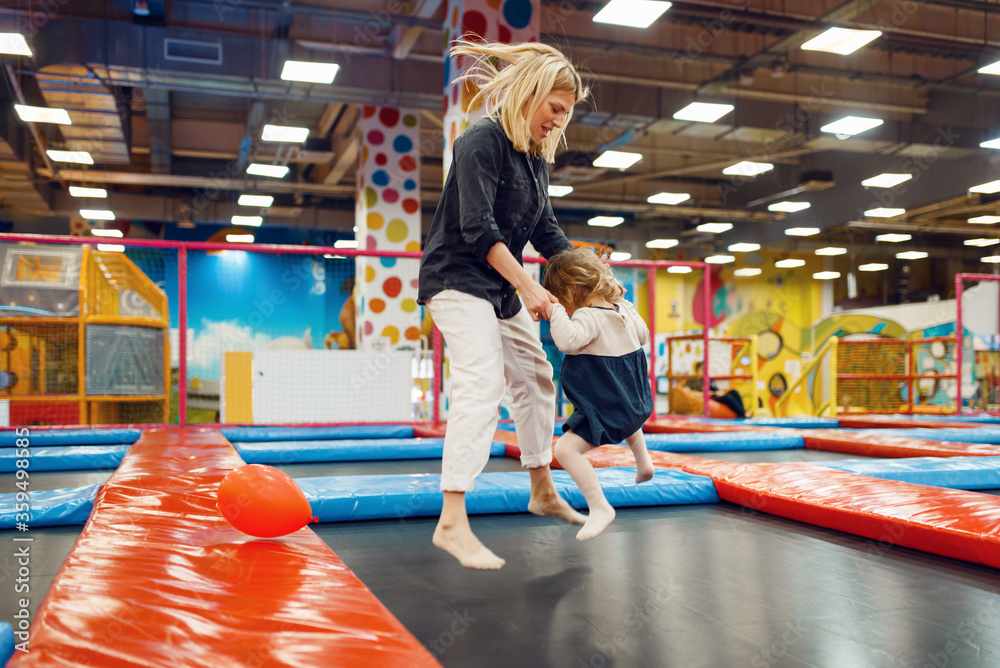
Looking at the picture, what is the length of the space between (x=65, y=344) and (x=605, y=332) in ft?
15.8

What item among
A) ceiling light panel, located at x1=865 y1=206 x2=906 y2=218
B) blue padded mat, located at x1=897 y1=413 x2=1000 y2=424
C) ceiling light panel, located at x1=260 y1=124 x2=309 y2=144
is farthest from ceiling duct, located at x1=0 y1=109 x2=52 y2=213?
ceiling light panel, located at x1=865 y1=206 x2=906 y2=218

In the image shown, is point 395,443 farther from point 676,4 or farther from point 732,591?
point 676,4

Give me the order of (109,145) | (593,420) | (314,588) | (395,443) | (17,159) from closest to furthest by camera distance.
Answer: (314,588) < (593,420) < (395,443) < (109,145) < (17,159)

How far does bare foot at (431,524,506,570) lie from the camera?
1476 millimetres

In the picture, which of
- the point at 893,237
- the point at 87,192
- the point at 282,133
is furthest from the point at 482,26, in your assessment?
the point at 893,237

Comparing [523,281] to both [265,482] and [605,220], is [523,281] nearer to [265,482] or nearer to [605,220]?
[265,482]

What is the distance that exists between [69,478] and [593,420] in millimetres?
2397

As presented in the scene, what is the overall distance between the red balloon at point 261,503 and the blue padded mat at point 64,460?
2.15m

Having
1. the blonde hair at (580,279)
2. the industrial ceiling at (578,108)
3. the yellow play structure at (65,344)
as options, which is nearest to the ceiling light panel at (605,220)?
the industrial ceiling at (578,108)

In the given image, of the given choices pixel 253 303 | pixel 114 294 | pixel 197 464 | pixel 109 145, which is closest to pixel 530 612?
pixel 197 464

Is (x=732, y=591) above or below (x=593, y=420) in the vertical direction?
below

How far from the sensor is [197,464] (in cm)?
262

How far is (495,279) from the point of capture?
Answer: 5.57 ft

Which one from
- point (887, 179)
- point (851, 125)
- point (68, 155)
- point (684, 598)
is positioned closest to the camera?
point (684, 598)
